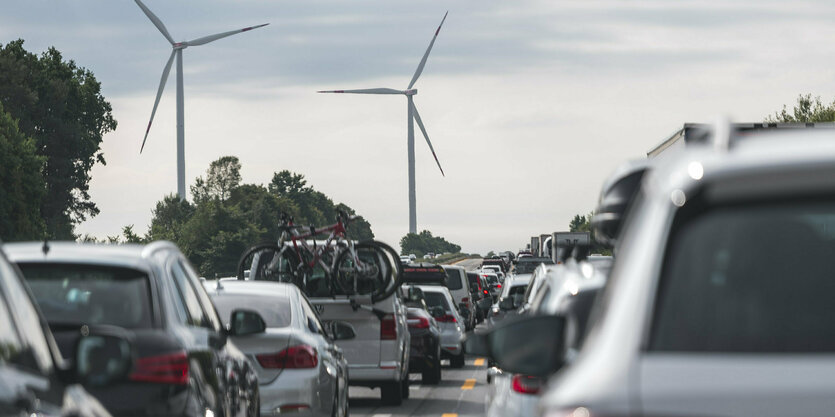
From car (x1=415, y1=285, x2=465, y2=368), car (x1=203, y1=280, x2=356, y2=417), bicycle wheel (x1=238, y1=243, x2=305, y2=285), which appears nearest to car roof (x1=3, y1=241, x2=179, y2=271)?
car (x1=203, y1=280, x2=356, y2=417)

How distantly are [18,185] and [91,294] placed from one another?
74.9 m

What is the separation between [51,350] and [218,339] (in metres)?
3.48

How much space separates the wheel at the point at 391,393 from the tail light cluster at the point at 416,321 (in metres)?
3.72

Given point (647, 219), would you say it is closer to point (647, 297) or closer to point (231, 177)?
point (647, 297)

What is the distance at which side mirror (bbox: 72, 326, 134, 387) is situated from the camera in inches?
190

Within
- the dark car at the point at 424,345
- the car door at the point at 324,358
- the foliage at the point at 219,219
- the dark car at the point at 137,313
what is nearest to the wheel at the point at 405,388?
the dark car at the point at 424,345

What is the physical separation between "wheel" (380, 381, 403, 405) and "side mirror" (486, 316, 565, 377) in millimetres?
14185

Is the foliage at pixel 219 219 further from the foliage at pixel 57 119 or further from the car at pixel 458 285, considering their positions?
the car at pixel 458 285

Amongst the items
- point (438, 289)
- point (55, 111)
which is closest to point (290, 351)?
point (438, 289)

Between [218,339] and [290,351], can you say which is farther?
[290,351]

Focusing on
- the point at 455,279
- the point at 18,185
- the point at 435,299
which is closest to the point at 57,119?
the point at 18,185

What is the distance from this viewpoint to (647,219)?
3.37 meters

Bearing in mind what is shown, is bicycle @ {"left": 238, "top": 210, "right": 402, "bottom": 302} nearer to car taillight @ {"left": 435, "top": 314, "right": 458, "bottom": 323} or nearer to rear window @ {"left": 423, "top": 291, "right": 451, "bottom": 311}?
car taillight @ {"left": 435, "top": 314, "right": 458, "bottom": 323}

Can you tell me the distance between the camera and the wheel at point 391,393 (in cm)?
1838
